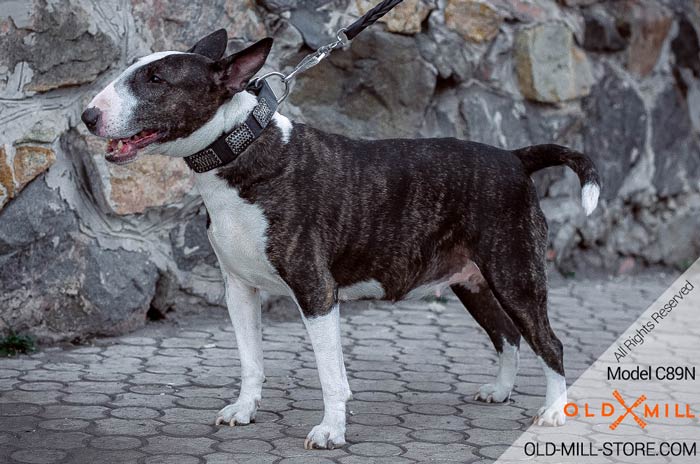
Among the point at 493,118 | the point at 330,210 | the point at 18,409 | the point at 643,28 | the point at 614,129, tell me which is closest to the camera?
the point at 330,210

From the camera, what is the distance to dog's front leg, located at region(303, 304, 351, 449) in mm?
4191

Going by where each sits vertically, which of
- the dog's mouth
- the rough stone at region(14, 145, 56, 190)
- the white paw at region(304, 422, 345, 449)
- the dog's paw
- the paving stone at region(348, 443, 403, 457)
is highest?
the dog's mouth

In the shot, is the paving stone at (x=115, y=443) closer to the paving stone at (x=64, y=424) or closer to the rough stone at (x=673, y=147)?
the paving stone at (x=64, y=424)

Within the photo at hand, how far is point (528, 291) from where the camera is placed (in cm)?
446

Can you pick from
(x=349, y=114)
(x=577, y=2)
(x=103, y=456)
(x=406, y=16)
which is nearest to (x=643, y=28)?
(x=577, y=2)

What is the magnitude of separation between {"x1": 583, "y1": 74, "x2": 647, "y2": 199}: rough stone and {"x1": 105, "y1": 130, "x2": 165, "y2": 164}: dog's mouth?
4.04 m

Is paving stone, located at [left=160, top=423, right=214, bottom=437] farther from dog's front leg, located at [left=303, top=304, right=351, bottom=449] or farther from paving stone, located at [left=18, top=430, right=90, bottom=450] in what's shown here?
dog's front leg, located at [left=303, top=304, right=351, bottom=449]

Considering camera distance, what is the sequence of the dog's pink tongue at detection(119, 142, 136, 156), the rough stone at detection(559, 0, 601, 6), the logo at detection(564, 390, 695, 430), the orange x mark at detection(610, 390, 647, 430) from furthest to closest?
the rough stone at detection(559, 0, 601, 6) < the logo at detection(564, 390, 695, 430) < the orange x mark at detection(610, 390, 647, 430) < the dog's pink tongue at detection(119, 142, 136, 156)

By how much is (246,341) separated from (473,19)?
10.1 ft

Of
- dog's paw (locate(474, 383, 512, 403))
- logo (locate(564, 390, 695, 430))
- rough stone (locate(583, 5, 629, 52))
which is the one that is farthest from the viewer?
rough stone (locate(583, 5, 629, 52))

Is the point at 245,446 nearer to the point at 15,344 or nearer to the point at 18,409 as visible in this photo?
the point at 18,409

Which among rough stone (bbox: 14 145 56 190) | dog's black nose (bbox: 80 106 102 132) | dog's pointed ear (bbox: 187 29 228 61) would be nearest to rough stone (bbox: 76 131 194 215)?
rough stone (bbox: 14 145 56 190)

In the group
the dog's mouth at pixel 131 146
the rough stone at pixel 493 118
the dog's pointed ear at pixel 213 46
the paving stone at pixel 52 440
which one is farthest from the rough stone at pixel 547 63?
the paving stone at pixel 52 440

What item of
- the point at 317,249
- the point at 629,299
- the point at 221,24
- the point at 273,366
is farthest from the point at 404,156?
the point at 629,299
